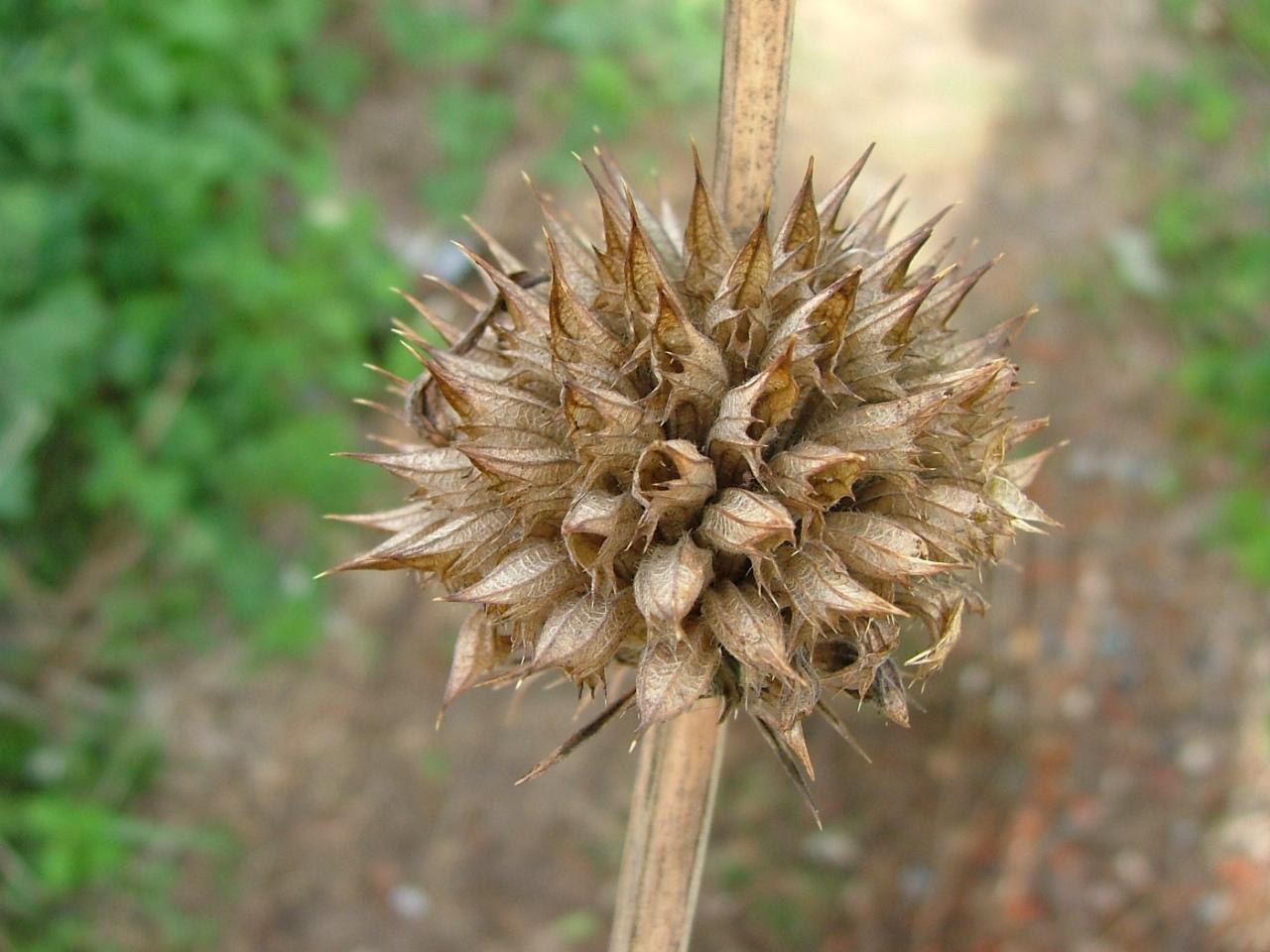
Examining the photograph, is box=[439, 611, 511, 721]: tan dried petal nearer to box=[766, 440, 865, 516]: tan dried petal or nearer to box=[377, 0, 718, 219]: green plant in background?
box=[766, 440, 865, 516]: tan dried petal

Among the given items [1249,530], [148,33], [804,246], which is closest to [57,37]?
[148,33]

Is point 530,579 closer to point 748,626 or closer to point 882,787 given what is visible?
point 748,626

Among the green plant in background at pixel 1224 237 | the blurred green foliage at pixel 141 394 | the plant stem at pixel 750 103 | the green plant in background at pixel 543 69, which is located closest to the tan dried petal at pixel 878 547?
the plant stem at pixel 750 103

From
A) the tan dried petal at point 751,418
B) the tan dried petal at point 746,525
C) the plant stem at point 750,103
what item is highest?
the plant stem at point 750,103

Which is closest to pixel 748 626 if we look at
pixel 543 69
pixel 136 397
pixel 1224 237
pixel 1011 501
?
pixel 1011 501

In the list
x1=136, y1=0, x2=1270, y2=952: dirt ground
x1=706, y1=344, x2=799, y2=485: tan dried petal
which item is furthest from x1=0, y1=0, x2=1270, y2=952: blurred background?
x1=706, y1=344, x2=799, y2=485: tan dried petal

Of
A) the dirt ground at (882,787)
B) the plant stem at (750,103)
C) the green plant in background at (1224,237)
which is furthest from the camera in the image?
the green plant in background at (1224,237)

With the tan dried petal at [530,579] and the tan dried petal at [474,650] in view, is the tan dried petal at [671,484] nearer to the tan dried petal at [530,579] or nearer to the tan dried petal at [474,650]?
the tan dried petal at [530,579]

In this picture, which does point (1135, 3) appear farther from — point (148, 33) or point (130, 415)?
point (130, 415)
